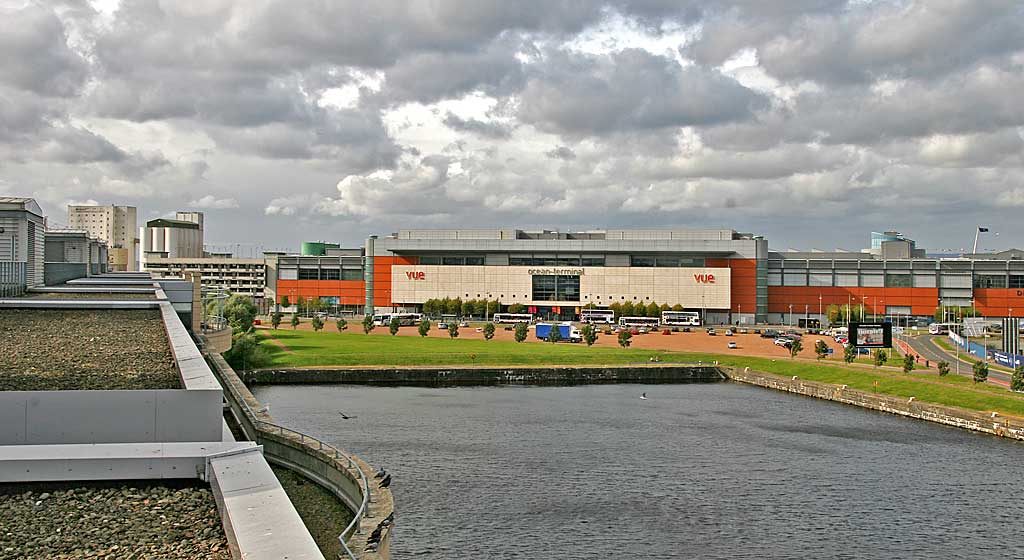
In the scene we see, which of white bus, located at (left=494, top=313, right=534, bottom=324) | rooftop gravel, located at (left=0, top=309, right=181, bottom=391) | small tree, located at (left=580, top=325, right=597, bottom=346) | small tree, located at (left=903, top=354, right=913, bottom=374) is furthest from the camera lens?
white bus, located at (left=494, top=313, right=534, bottom=324)

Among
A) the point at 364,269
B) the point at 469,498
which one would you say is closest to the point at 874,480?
the point at 469,498

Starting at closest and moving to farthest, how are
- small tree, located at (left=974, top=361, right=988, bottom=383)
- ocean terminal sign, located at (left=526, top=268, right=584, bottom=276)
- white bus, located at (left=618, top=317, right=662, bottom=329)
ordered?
small tree, located at (left=974, top=361, right=988, bottom=383) → white bus, located at (left=618, top=317, right=662, bottom=329) → ocean terminal sign, located at (left=526, top=268, right=584, bottom=276)

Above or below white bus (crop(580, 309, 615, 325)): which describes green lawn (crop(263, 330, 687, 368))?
below

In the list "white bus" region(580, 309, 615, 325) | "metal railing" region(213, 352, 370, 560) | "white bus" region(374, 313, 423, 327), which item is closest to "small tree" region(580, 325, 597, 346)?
"white bus" region(374, 313, 423, 327)

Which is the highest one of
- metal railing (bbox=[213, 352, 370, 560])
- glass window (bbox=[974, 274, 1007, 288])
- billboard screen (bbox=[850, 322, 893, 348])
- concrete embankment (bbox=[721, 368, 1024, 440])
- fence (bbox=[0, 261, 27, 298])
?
glass window (bbox=[974, 274, 1007, 288])

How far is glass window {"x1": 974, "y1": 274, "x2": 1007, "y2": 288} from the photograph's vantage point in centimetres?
11494

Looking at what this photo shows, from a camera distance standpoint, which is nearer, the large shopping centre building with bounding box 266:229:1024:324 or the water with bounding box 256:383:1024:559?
the water with bounding box 256:383:1024:559

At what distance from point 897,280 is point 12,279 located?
104 m

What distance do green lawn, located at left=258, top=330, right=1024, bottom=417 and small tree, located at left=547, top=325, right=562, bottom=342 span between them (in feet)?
16.5

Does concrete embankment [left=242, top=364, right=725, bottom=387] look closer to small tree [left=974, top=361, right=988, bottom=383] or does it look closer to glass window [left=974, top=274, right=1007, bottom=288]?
small tree [left=974, top=361, right=988, bottom=383]

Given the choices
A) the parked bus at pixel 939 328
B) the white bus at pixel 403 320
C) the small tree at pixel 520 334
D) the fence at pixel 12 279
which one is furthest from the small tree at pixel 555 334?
the fence at pixel 12 279

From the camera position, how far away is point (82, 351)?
1722 centimetres

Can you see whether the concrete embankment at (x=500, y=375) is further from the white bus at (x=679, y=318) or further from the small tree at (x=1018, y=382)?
the white bus at (x=679, y=318)

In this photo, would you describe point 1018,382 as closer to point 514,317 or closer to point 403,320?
point 403,320
